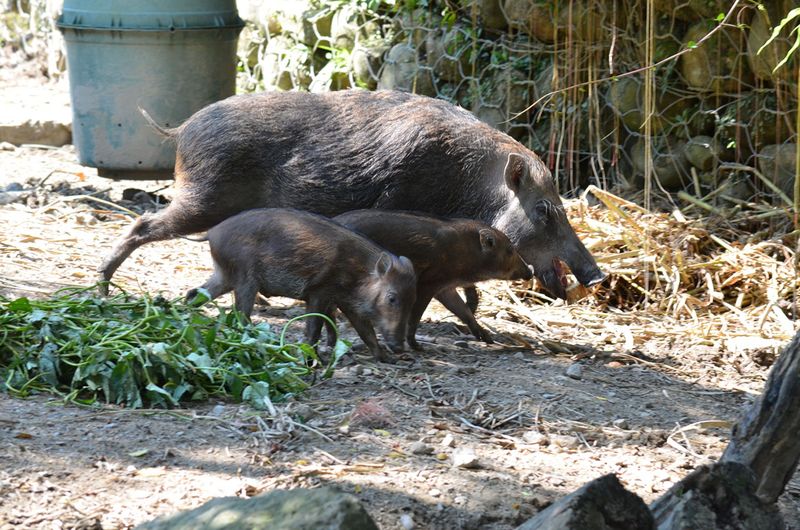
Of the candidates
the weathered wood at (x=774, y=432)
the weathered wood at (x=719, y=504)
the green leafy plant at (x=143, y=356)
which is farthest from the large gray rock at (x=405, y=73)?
the weathered wood at (x=719, y=504)

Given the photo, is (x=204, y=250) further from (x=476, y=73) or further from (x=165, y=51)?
(x=476, y=73)

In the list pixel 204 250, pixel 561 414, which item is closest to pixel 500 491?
pixel 561 414

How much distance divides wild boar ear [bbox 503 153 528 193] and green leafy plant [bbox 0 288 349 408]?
1.71 meters

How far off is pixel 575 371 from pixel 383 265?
1.04 meters

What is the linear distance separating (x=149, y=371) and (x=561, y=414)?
1678 mm

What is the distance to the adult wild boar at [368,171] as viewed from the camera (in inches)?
240

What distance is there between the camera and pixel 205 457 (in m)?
3.75

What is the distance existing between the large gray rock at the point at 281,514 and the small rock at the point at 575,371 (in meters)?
2.46

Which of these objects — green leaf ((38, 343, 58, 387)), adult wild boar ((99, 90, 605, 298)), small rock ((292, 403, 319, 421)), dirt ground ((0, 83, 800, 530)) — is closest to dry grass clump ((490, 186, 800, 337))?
dirt ground ((0, 83, 800, 530))

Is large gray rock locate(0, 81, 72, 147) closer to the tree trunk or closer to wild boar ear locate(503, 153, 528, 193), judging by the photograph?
wild boar ear locate(503, 153, 528, 193)

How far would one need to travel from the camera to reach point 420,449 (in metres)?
3.97

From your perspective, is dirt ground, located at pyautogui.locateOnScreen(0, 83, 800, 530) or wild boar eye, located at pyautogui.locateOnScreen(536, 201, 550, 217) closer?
dirt ground, located at pyautogui.locateOnScreen(0, 83, 800, 530)

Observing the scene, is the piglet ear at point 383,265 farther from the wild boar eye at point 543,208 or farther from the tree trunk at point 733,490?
the tree trunk at point 733,490

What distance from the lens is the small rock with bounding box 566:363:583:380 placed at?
→ 5.21 m
